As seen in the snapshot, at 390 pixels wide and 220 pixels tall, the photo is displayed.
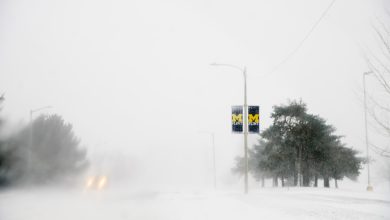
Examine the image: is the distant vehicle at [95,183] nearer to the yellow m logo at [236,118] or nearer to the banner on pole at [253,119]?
the yellow m logo at [236,118]

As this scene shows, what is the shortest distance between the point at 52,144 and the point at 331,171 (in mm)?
40276

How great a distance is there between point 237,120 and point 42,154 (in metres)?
36.5

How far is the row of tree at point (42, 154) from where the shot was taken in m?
43.0

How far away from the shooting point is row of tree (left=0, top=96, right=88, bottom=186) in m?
43.0

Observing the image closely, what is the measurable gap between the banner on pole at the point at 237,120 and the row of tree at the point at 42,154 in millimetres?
23722

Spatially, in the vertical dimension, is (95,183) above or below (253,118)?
below

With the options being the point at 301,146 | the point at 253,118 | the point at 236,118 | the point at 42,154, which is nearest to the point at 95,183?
the point at 42,154

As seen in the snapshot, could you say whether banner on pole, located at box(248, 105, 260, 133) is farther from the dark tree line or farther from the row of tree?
the row of tree

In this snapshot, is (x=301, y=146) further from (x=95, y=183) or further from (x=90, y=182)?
(x=90, y=182)

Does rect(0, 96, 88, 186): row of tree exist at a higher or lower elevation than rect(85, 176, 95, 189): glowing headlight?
higher

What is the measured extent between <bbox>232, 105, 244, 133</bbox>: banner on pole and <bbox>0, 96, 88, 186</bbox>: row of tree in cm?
2372

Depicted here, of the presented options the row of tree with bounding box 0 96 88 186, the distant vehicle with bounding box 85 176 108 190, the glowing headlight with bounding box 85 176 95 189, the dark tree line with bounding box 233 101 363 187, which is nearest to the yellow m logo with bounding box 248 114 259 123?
the dark tree line with bounding box 233 101 363 187

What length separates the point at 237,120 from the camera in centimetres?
3181

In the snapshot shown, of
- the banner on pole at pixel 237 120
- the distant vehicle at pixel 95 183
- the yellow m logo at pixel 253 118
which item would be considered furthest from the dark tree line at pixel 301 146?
the distant vehicle at pixel 95 183
